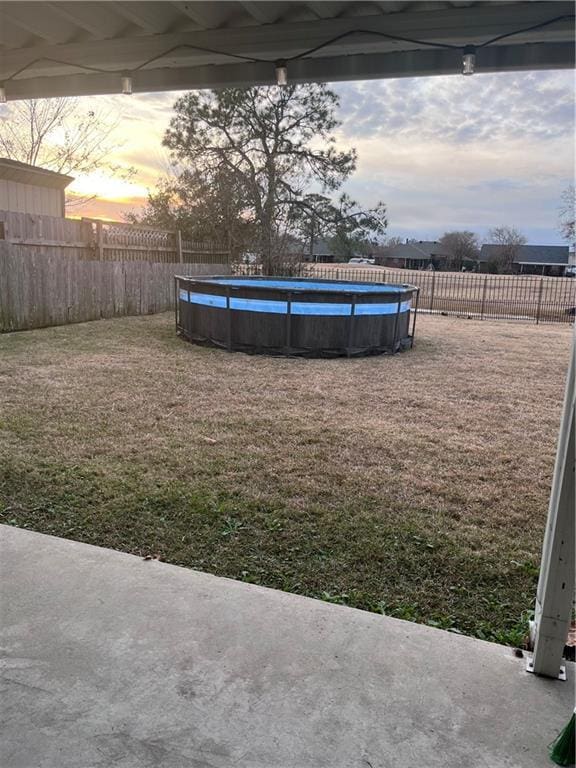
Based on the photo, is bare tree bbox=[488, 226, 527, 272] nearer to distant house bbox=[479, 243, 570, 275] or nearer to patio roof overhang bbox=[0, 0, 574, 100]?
distant house bbox=[479, 243, 570, 275]

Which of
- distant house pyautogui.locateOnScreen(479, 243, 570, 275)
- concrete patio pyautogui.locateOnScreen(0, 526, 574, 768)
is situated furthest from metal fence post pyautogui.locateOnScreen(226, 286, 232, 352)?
distant house pyautogui.locateOnScreen(479, 243, 570, 275)

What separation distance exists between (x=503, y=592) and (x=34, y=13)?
3.98 meters

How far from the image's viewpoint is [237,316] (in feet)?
27.6

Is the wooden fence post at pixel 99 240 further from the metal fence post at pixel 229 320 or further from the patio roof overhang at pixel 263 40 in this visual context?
the patio roof overhang at pixel 263 40

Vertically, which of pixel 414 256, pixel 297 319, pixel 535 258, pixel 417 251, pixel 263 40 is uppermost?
pixel 417 251

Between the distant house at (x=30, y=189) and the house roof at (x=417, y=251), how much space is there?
5568 cm

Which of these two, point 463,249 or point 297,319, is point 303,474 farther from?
point 463,249

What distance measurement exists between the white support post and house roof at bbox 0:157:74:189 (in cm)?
1281

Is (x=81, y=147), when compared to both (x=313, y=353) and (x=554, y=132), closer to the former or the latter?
(x=313, y=353)

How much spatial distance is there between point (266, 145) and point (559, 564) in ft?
69.8

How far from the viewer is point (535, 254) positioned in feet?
205

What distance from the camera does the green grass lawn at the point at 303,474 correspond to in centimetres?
253

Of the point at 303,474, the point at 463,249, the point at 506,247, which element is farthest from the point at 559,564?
the point at 463,249

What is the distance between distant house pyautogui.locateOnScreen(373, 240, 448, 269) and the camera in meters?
64.8
